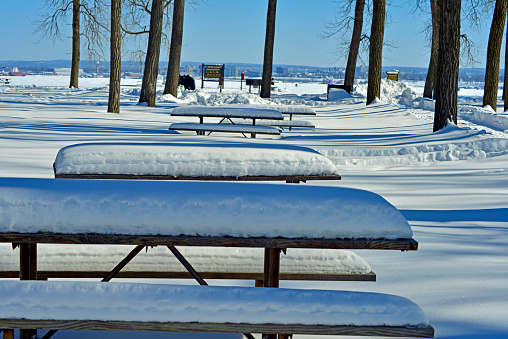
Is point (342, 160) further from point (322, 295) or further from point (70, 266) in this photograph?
point (322, 295)

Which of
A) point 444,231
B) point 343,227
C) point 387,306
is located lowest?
point 444,231

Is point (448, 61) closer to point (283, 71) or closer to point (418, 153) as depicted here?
point (418, 153)

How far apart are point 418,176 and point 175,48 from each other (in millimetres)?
15466

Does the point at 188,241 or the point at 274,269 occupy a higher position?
the point at 188,241

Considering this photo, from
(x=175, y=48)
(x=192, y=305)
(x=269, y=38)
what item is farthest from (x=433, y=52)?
(x=192, y=305)

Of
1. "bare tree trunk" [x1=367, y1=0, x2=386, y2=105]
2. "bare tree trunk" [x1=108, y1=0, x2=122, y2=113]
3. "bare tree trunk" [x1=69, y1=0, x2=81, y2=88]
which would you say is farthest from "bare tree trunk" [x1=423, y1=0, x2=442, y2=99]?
"bare tree trunk" [x1=69, y1=0, x2=81, y2=88]

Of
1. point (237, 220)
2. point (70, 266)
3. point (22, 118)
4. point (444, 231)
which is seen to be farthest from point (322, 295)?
point (22, 118)

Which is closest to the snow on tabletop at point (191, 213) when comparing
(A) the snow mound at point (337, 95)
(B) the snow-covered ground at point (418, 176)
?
(B) the snow-covered ground at point (418, 176)

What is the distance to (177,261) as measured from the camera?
3506 millimetres

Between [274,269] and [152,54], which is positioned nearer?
[274,269]

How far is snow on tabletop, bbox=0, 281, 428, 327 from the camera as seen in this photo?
220 centimetres

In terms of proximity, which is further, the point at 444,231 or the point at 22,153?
the point at 22,153

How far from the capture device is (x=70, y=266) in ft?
11.2

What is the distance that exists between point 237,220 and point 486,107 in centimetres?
2104
